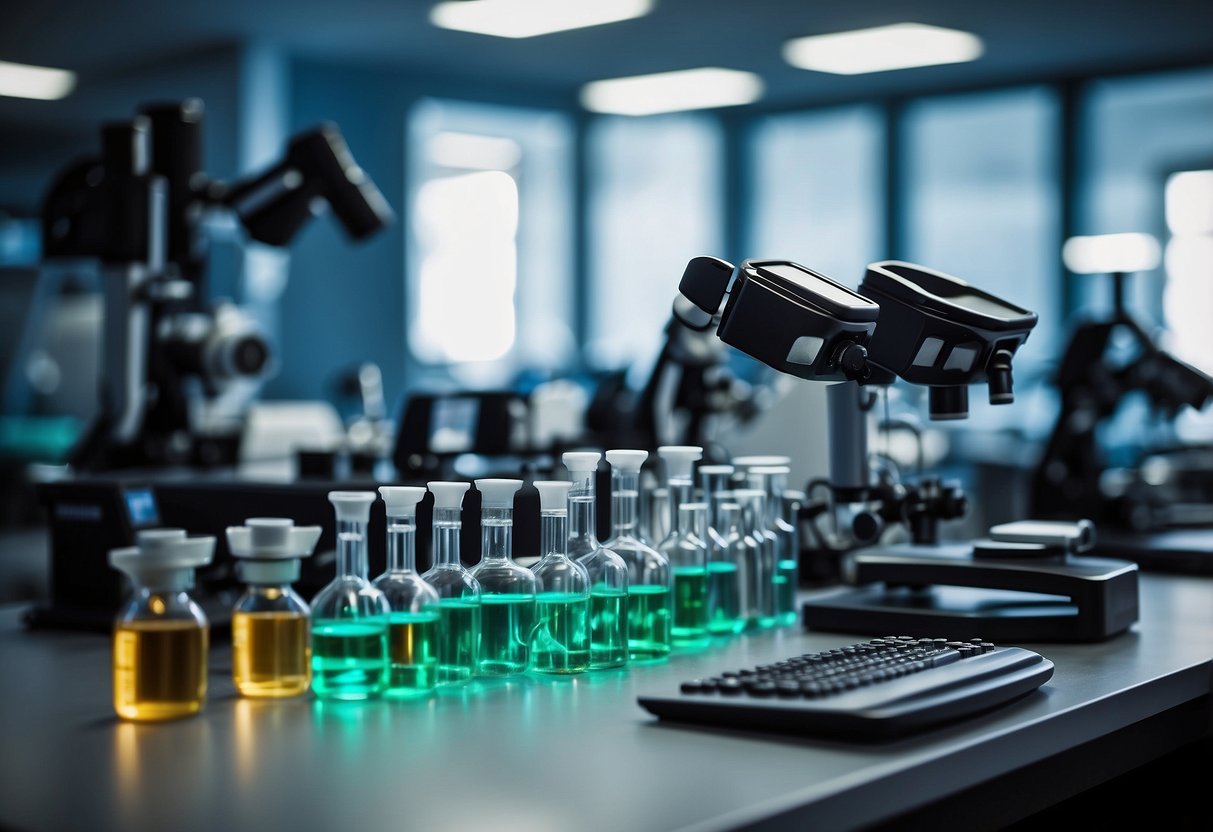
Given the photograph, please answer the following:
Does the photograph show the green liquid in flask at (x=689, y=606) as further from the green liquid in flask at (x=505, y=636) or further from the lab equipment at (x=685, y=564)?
the green liquid in flask at (x=505, y=636)

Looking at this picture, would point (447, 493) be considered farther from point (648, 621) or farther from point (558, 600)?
point (648, 621)

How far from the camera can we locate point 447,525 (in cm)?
147

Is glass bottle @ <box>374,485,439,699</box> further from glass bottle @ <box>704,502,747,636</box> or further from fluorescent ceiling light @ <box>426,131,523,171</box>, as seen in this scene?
fluorescent ceiling light @ <box>426,131,523,171</box>

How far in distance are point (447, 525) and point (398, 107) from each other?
6.57m

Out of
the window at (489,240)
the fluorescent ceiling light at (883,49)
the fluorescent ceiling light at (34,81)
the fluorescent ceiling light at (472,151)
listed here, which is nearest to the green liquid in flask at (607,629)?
the fluorescent ceiling light at (883,49)

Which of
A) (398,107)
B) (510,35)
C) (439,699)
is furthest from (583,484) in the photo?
(398,107)

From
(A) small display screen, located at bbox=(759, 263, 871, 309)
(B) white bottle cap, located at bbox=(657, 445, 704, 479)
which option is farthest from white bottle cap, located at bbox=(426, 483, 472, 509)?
(A) small display screen, located at bbox=(759, 263, 871, 309)

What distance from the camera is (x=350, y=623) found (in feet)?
4.51

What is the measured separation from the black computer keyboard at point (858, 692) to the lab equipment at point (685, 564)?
0.99ft

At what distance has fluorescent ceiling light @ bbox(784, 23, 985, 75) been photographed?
22.8ft

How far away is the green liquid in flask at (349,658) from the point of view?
138 centimetres

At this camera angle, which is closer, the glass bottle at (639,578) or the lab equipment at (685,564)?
the glass bottle at (639,578)

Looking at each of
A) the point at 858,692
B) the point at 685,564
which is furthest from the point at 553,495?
the point at 858,692

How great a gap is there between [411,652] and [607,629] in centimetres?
24
